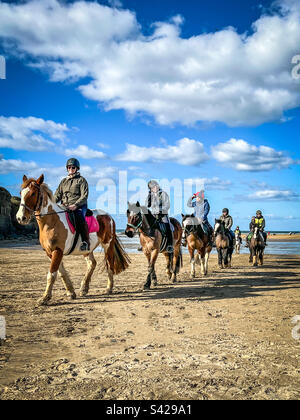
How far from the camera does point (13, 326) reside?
5.04 meters

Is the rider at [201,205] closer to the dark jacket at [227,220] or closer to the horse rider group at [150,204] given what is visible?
the horse rider group at [150,204]

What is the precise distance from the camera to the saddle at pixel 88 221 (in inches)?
279

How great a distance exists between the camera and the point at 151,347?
4.10m

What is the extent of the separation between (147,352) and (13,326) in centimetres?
266

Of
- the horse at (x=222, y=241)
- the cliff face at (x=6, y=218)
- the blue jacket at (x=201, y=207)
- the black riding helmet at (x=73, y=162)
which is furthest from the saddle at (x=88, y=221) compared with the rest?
the cliff face at (x=6, y=218)

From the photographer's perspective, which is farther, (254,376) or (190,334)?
(190,334)

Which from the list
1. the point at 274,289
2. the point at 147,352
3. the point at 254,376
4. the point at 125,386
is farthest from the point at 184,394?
the point at 274,289

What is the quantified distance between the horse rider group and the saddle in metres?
0.08

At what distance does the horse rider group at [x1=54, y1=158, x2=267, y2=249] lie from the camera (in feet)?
24.0

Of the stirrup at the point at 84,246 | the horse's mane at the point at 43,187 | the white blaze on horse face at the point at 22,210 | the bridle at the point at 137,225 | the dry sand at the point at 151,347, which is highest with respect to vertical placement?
the horse's mane at the point at 43,187

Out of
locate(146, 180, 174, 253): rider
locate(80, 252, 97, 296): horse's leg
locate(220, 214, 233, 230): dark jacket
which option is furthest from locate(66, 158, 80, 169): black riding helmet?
locate(220, 214, 233, 230): dark jacket

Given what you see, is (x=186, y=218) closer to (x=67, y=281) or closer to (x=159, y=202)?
(x=159, y=202)
